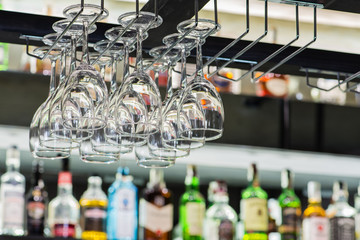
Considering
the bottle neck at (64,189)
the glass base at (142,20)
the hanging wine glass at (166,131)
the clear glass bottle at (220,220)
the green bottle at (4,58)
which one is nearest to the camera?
the glass base at (142,20)

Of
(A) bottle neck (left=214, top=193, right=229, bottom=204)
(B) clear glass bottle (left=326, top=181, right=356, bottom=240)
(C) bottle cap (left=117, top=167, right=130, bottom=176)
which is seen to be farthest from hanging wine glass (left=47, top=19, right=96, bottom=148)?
(B) clear glass bottle (left=326, top=181, right=356, bottom=240)

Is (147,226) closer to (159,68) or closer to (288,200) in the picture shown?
(288,200)

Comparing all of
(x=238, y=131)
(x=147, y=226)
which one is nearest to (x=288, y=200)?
(x=238, y=131)

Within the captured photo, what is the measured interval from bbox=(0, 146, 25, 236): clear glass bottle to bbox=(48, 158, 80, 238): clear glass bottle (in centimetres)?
11

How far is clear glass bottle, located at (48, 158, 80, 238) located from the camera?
2.40m

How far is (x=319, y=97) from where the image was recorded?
2801 millimetres

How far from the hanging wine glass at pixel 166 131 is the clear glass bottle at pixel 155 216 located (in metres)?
1.28

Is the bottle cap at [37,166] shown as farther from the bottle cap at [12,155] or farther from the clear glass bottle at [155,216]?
the clear glass bottle at [155,216]

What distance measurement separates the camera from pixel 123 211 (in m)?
2.46

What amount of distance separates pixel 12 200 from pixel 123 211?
367mm

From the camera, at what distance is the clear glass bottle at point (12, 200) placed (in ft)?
7.71

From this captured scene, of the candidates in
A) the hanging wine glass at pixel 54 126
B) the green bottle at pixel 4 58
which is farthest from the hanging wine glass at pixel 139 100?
the green bottle at pixel 4 58

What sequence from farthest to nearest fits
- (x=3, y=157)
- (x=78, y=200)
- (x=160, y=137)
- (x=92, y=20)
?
(x=78, y=200)
(x=3, y=157)
(x=160, y=137)
(x=92, y=20)

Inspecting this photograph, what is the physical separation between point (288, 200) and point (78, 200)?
0.79m
